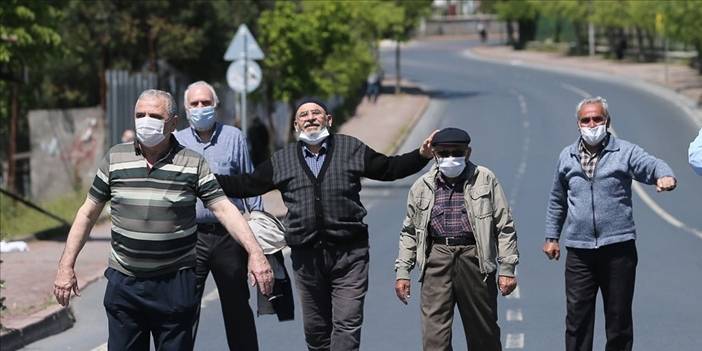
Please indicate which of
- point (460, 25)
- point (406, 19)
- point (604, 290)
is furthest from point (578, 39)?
point (604, 290)

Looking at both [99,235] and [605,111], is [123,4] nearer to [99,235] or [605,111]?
[99,235]

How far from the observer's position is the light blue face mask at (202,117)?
942cm

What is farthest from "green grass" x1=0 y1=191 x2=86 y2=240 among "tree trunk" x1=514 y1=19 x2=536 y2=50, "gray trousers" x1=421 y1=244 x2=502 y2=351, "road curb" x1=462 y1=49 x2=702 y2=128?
"tree trunk" x1=514 y1=19 x2=536 y2=50

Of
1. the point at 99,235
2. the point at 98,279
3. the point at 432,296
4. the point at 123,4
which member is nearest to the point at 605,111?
the point at 432,296

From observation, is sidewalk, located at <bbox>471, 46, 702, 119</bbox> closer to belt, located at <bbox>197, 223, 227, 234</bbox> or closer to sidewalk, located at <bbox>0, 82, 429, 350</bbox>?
sidewalk, located at <bbox>0, 82, 429, 350</bbox>

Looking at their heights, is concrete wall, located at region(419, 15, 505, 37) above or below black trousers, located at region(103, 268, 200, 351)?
above

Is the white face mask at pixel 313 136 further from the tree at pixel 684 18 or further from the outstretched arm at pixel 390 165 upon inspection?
the tree at pixel 684 18

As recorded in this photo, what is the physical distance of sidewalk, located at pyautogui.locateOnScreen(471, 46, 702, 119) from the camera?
2119 inches

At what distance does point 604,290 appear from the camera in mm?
9242

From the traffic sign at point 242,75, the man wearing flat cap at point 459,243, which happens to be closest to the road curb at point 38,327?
the man wearing flat cap at point 459,243

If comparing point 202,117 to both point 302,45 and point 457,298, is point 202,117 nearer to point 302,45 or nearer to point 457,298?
point 457,298

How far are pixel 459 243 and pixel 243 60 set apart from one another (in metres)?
16.9

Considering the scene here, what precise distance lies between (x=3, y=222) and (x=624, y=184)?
1630 cm

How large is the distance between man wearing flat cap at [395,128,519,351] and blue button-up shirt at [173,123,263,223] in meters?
1.34
